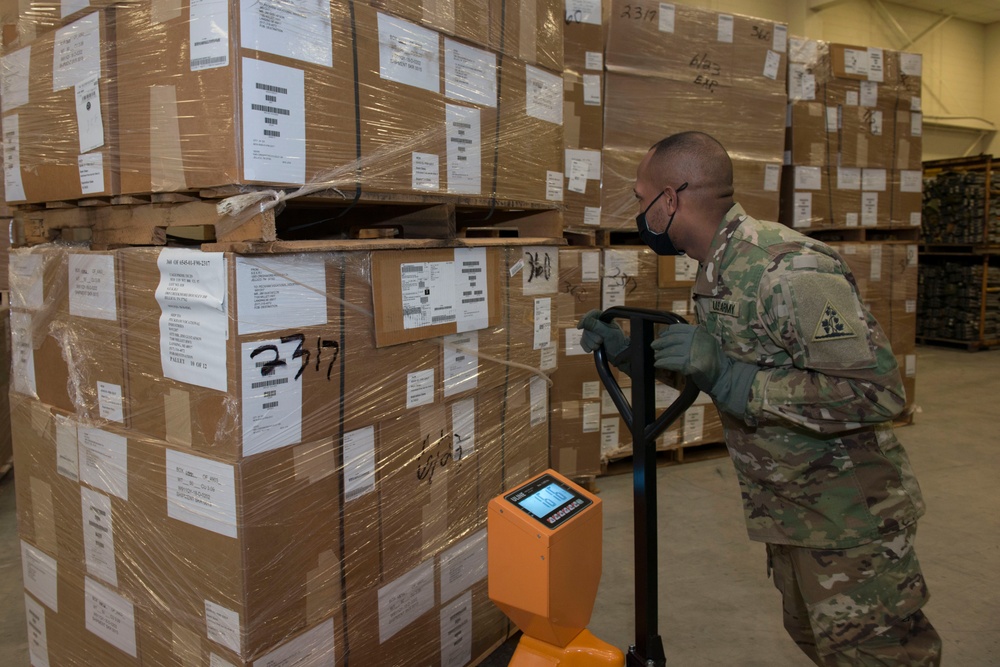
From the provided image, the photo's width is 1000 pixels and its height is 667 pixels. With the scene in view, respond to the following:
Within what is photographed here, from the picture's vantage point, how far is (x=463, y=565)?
245 cm

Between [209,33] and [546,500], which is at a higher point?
[209,33]

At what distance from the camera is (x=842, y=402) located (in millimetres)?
1610

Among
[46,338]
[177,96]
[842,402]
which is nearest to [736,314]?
[842,402]

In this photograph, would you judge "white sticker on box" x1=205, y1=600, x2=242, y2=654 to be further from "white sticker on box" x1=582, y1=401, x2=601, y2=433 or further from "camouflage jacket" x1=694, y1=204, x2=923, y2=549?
"white sticker on box" x1=582, y1=401, x2=601, y2=433

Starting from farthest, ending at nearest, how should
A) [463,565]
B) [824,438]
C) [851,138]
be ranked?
[851,138] < [463,565] < [824,438]

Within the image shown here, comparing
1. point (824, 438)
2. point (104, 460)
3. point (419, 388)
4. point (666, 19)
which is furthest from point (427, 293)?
point (666, 19)

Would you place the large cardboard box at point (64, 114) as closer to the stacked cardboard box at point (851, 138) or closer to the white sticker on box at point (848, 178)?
the stacked cardboard box at point (851, 138)

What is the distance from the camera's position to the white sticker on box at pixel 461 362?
222 centimetres

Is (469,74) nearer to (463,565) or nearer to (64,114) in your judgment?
(64,114)

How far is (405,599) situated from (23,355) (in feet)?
5.10

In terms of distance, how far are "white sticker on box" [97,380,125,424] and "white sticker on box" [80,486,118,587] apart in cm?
26

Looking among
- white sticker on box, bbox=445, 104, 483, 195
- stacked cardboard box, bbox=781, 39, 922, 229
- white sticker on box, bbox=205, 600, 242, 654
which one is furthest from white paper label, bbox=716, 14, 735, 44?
white sticker on box, bbox=205, 600, 242, 654

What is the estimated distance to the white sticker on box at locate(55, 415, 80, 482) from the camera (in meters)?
2.15

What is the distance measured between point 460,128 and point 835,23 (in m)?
10.2
